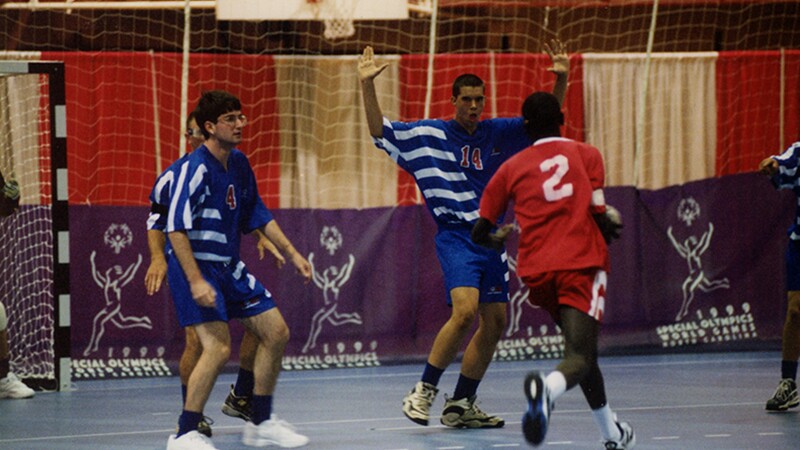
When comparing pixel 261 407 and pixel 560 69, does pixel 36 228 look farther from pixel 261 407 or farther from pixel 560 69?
pixel 560 69

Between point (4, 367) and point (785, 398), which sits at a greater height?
point (785, 398)

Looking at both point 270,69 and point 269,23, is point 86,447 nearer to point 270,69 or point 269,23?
point 270,69

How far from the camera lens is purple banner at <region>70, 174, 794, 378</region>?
11.7m

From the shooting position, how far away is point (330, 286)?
1230 cm

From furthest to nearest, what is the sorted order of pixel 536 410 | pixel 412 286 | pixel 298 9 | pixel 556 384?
pixel 298 9
pixel 412 286
pixel 556 384
pixel 536 410

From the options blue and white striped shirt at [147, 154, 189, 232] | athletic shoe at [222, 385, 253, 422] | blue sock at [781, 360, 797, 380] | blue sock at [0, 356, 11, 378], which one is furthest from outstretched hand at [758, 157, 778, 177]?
blue sock at [0, 356, 11, 378]

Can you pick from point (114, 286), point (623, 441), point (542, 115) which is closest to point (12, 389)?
point (114, 286)

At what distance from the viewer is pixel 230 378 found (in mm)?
11578

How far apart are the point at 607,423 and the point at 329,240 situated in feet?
19.9

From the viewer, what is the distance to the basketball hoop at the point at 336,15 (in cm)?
1350

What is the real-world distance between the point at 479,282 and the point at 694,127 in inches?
265

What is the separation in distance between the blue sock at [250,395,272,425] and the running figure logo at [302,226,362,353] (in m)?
4.70

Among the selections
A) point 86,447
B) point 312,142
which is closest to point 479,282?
point 86,447

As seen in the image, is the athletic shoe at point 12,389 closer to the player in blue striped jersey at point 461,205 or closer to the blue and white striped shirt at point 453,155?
the player in blue striped jersey at point 461,205
